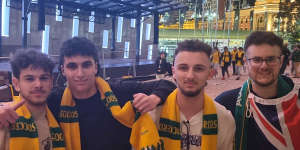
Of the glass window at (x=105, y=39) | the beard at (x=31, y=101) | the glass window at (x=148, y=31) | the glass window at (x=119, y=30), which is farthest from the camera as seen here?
the glass window at (x=148, y=31)

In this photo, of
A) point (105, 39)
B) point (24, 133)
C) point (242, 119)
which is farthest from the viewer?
point (105, 39)

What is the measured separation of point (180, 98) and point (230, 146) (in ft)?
1.75

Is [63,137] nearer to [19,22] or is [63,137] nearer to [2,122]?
[2,122]

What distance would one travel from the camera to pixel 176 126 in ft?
6.78

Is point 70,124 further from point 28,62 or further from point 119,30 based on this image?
point 119,30

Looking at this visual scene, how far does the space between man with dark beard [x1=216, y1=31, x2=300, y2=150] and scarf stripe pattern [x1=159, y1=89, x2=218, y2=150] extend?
363 millimetres

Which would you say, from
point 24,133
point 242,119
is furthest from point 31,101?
point 242,119

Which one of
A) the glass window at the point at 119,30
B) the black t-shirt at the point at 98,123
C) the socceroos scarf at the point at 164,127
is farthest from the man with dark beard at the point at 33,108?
the glass window at the point at 119,30

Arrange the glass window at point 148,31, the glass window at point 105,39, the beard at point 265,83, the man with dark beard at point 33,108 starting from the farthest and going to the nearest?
the glass window at point 148,31 < the glass window at point 105,39 < the beard at point 265,83 < the man with dark beard at point 33,108

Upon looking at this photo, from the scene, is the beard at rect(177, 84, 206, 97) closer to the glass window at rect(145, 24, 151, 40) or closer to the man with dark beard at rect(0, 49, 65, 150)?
the man with dark beard at rect(0, 49, 65, 150)

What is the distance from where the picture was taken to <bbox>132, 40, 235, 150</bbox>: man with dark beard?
201 centimetres

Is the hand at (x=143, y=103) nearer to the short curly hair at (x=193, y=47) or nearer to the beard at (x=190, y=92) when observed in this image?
the beard at (x=190, y=92)

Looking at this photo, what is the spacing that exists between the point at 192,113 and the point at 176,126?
0.58 feet

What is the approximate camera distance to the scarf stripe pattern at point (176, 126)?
2.03 meters
